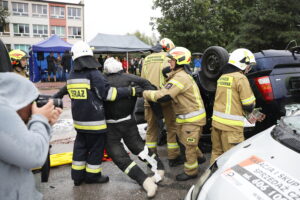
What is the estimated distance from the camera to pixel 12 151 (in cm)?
128

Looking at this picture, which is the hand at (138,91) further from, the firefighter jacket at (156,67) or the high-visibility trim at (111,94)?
the firefighter jacket at (156,67)

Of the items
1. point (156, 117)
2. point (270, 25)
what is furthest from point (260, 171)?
point (270, 25)

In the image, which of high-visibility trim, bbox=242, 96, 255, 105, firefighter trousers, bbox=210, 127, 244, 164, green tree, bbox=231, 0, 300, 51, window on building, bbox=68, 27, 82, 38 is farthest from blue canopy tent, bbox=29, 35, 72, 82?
window on building, bbox=68, 27, 82, 38

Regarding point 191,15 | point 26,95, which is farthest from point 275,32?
point 26,95

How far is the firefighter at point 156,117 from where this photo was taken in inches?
175

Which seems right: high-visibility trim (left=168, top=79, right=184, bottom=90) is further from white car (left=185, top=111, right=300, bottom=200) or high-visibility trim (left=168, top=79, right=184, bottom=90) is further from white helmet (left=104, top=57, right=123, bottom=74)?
white car (left=185, top=111, right=300, bottom=200)

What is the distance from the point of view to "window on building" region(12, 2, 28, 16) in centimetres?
4688

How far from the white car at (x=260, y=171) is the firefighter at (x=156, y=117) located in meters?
1.98

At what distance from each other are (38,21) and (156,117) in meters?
49.2

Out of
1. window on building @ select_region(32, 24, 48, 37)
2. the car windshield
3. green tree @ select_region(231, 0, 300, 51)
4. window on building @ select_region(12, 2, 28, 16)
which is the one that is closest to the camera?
the car windshield


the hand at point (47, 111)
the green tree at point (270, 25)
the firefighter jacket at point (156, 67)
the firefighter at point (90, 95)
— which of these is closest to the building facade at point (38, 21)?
the green tree at point (270, 25)

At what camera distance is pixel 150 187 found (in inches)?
134

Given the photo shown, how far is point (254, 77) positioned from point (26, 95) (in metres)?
3.35

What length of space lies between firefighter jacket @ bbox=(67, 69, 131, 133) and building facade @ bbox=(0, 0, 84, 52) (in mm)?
47342
